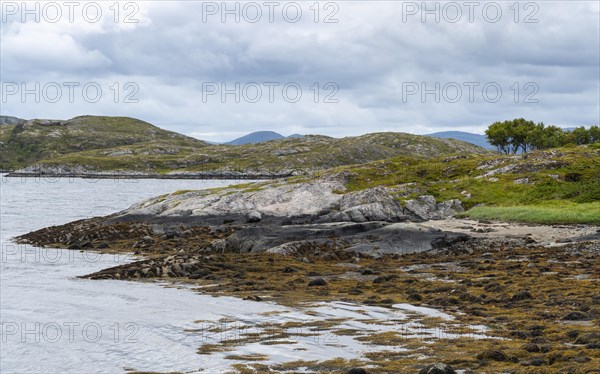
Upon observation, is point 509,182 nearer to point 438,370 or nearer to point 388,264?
point 388,264

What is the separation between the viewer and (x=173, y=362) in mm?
22359

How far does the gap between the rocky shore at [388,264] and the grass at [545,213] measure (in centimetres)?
299

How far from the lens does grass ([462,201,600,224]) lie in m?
57.0

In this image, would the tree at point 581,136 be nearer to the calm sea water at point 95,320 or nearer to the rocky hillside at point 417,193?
the rocky hillside at point 417,193


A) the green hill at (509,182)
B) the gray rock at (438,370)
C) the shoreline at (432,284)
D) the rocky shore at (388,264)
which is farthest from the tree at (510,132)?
the gray rock at (438,370)

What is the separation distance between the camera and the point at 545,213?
197 ft

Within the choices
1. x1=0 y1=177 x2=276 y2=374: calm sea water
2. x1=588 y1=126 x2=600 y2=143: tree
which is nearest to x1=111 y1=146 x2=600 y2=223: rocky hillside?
x1=0 y1=177 x2=276 y2=374: calm sea water

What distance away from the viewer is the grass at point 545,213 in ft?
187

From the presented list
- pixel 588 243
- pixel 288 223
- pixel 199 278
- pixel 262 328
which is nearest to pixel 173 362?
pixel 262 328

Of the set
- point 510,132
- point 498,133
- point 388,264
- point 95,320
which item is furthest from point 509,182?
point 510,132

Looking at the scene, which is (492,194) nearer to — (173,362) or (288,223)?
(288,223)

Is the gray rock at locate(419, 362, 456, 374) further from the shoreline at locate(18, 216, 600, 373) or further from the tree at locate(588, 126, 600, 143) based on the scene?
the tree at locate(588, 126, 600, 143)

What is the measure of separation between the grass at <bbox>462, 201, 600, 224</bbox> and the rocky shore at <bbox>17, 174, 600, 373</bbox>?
9.81 feet

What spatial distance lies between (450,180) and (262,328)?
2431 inches
